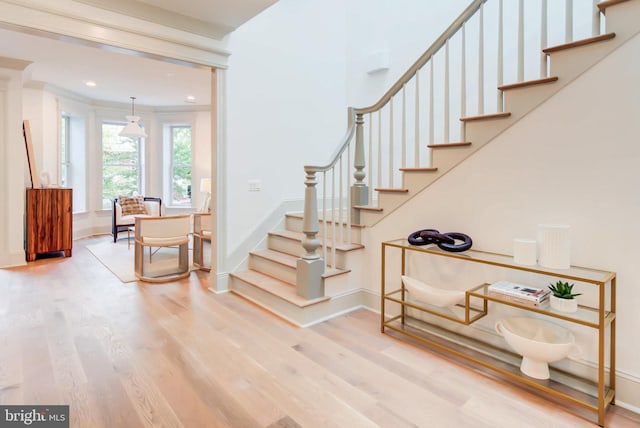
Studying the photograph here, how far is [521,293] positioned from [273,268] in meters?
2.29

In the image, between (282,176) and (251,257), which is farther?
(282,176)

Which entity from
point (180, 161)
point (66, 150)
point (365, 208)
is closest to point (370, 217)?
point (365, 208)

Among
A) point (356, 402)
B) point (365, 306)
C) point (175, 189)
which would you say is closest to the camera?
point (356, 402)

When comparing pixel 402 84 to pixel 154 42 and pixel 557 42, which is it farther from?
pixel 154 42

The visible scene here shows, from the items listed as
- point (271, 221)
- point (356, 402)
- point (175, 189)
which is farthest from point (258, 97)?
point (175, 189)

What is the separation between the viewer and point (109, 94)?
6.50 m

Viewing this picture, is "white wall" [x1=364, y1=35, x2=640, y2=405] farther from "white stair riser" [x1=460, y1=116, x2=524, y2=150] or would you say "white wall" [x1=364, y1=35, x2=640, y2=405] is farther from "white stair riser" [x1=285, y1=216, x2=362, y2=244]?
"white stair riser" [x1=285, y1=216, x2=362, y2=244]

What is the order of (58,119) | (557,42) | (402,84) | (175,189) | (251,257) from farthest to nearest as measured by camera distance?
(175,189)
(58,119)
(251,257)
(557,42)
(402,84)

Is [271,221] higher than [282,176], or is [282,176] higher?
[282,176]

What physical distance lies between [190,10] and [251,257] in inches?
95.7

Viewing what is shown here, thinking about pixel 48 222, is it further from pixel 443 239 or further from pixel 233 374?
pixel 443 239

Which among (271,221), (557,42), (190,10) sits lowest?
(271,221)

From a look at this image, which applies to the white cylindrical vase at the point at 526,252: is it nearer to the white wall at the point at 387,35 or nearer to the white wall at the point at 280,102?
the white wall at the point at 280,102

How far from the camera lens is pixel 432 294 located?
2404 mm
